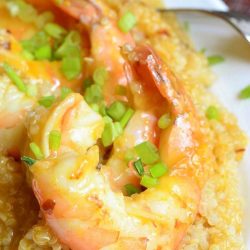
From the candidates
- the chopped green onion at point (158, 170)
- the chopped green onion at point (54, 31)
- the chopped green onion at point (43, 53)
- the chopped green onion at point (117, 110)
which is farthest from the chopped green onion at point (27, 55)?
the chopped green onion at point (158, 170)

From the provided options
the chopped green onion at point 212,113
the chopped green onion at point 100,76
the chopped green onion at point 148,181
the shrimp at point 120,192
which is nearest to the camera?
the shrimp at point 120,192

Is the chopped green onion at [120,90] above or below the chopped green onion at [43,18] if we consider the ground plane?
above

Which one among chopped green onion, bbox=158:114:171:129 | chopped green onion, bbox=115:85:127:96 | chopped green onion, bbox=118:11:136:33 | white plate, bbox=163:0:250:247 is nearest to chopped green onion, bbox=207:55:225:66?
white plate, bbox=163:0:250:247

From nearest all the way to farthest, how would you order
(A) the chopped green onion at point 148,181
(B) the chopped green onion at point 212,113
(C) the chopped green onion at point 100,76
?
(A) the chopped green onion at point 148,181
(C) the chopped green onion at point 100,76
(B) the chopped green onion at point 212,113

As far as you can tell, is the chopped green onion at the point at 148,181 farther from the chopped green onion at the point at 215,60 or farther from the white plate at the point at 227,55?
the chopped green onion at the point at 215,60

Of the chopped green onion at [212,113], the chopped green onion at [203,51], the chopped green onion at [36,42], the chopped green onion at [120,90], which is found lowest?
the chopped green onion at [36,42]

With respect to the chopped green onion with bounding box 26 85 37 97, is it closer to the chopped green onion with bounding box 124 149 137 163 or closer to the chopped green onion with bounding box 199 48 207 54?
the chopped green onion with bounding box 124 149 137 163


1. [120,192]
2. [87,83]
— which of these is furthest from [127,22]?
[120,192]

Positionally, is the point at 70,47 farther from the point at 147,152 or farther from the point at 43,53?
the point at 147,152
